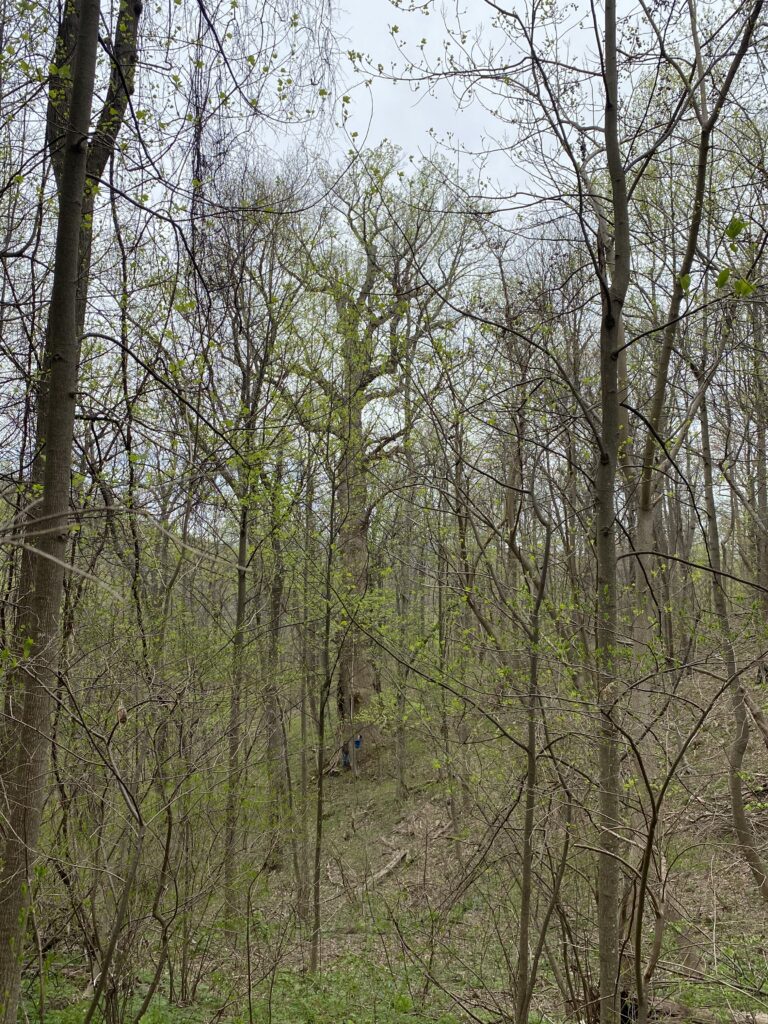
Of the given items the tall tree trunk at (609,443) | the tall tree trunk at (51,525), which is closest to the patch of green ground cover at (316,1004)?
the tall tree trunk at (51,525)

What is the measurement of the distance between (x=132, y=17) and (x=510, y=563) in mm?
6236

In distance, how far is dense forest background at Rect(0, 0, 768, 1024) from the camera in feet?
11.1

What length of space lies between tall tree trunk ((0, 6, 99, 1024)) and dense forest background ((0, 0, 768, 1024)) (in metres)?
0.01

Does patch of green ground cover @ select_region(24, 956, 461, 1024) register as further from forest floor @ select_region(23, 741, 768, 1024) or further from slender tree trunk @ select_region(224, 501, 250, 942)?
slender tree trunk @ select_region(224, 501, 250, 942)

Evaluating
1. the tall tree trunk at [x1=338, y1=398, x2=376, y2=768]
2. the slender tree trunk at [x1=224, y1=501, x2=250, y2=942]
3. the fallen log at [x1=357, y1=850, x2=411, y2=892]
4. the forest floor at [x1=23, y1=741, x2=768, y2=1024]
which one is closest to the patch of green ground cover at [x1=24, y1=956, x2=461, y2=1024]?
the forest floor at [x1=23, y1=741, x2=768, y2=1024]

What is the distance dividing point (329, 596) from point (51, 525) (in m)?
5.38

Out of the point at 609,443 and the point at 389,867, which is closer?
the point at 609,443

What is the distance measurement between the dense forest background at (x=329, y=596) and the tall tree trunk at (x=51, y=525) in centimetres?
1

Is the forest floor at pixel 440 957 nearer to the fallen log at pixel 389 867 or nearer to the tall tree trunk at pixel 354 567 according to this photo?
the fallen log at pixel 389 867

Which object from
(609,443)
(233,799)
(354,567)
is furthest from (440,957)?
(354,567)

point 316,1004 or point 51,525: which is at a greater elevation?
point 51,525

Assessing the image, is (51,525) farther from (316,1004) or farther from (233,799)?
(316,1004)

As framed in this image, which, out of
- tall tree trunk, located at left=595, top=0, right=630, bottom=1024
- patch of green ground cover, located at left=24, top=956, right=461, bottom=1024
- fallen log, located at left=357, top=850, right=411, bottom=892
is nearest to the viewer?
tall tree trunk, located at left=595, top=0, right=630, bottom=1024

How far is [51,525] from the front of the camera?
3084 millimetres
